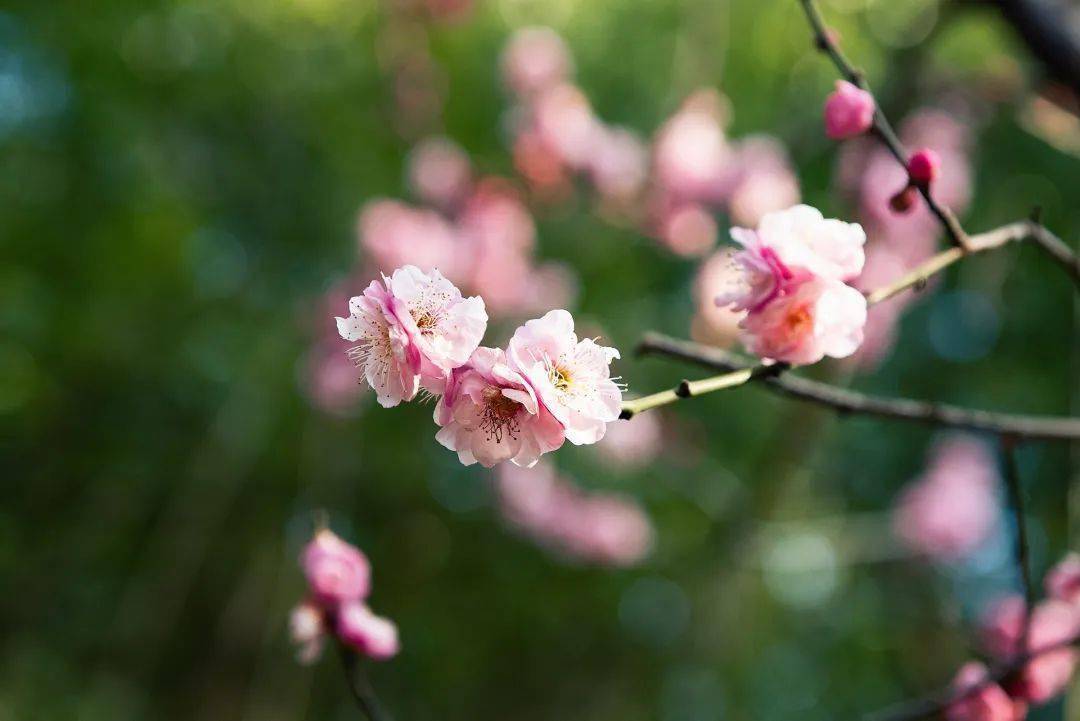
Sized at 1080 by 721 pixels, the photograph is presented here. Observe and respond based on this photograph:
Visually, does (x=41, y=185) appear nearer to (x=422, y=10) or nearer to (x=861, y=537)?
(x=422, y=10)

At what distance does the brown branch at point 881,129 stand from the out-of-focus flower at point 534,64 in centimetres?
191

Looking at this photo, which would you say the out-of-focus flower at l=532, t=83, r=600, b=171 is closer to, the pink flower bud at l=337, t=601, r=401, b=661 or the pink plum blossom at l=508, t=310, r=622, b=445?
the pink flower bud at l=337, t=601, r=401, b=661

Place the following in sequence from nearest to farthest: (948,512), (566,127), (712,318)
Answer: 1. (712,318)
2. (566,127)
3. (948,512)

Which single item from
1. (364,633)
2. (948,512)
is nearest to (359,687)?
(364,633)

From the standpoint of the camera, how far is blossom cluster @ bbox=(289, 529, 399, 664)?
0.76 meters

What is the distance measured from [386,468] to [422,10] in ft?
4.58

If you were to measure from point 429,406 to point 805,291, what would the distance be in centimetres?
213

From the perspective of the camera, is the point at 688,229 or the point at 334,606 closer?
the point at 334,606

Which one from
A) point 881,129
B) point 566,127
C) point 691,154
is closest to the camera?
point 881,129

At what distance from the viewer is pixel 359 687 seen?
2.27ft

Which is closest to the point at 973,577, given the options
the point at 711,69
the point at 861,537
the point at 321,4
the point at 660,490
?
the point at 861,537

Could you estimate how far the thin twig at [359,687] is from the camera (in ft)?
2.21

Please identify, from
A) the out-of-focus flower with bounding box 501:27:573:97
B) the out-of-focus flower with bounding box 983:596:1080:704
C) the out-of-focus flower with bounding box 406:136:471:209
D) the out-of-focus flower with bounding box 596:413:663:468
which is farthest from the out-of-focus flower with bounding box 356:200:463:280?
the out-of-focus flower with bounding box 983:596:1080:704

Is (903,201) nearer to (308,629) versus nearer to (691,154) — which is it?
(308,629)
